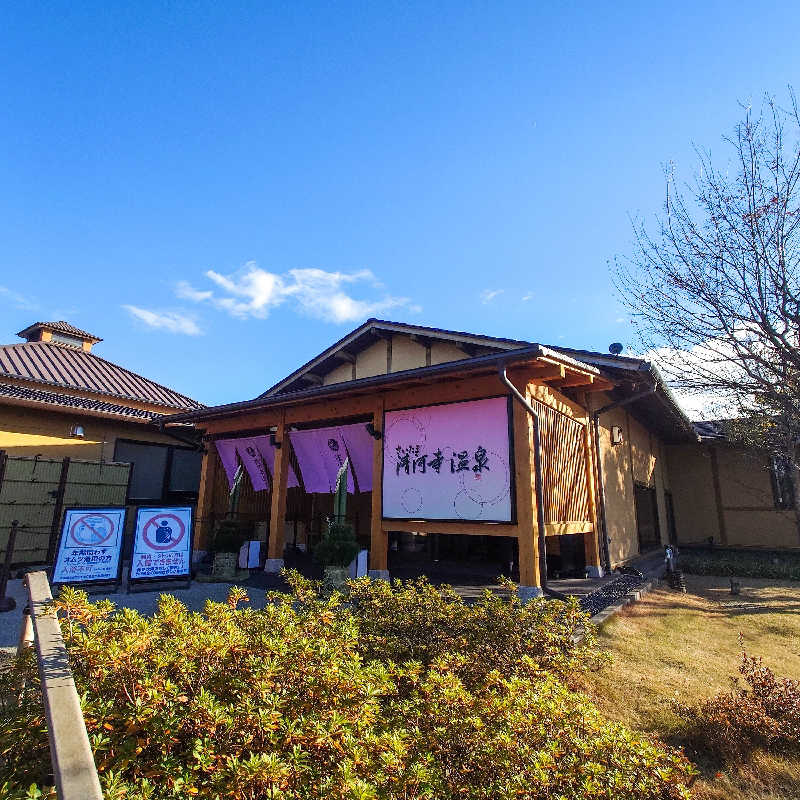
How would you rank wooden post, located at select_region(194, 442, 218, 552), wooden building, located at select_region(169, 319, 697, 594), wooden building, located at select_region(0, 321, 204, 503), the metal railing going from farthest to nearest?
1. wooden post, located at select_region(194, 442, 218, 552)
2. wooden building, located at select_region(0, 321, 204, 503)
3. wooden building, located at select_region(169, 319, 697, 594)
4. the metal railing

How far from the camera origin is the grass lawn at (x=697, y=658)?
2921 mm

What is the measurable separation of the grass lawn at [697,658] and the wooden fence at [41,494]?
32.5 ft

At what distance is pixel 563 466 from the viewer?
25.8 feet

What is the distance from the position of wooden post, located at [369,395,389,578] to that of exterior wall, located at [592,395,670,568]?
4625mm

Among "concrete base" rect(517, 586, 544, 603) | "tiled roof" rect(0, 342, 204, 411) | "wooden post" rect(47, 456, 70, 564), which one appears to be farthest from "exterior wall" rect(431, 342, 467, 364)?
"wooden post" rect(47, 456, 70, 564)

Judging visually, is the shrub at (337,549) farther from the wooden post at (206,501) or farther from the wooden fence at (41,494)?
the wooden fence at (41,494)

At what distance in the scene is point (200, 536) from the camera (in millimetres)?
10781

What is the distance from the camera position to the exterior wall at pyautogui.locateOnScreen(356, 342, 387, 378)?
36.2 feet

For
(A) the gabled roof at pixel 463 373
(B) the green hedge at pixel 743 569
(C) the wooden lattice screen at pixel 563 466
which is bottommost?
(B) the green hedge at pixel 743 569

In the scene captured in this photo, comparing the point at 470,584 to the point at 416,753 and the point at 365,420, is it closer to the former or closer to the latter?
the point at 365,420

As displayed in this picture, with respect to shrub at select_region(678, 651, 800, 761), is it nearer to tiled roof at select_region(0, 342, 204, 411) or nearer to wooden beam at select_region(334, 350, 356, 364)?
wooden beam at select_region(334, 350, 356, 364)

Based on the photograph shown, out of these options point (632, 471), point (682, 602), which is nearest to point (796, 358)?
point (682, 602)

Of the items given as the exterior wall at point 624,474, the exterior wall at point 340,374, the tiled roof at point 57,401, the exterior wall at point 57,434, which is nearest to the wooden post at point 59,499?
the exterior wall at point 57,434

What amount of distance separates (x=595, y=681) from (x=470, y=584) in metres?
3.60
